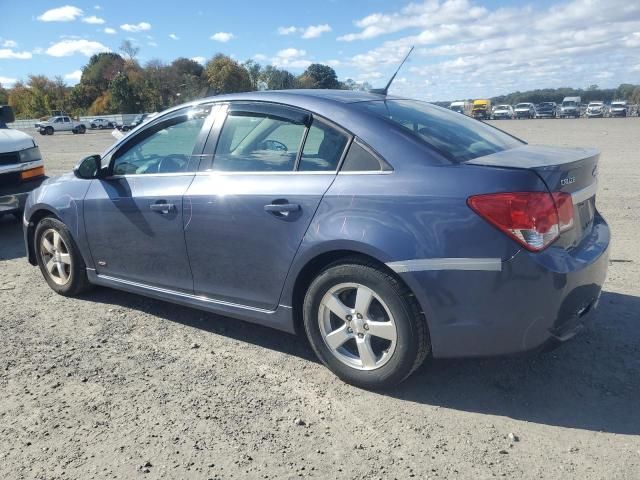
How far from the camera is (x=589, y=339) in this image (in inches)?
145

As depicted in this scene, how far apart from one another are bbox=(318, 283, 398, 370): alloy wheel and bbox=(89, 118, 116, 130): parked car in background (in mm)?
69206

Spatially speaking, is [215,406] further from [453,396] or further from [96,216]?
[96,216]

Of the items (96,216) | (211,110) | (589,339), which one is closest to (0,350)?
(96,216)

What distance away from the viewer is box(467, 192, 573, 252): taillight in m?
2.65

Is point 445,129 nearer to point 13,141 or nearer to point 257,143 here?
point 257,143

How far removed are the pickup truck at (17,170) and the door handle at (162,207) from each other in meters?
4.13

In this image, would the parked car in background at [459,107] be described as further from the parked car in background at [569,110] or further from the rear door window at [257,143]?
the parked car in background at [569,110]

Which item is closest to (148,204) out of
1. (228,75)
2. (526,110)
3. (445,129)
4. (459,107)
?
(445,129)

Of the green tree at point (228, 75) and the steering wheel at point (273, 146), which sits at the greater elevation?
the green tree at point (228, 75)

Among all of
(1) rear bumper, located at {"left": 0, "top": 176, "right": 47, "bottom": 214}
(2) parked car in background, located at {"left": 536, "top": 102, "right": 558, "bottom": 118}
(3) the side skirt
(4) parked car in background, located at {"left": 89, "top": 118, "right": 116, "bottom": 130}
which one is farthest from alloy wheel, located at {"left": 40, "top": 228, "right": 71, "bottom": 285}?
(4) parked car in background, located at {"left": 89, "top": 118, "right": 116, "bottom": 130}

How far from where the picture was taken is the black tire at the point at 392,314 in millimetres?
2920

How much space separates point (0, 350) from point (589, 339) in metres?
4.08

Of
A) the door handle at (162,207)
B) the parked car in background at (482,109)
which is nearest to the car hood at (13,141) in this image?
the door handle at (162,207)

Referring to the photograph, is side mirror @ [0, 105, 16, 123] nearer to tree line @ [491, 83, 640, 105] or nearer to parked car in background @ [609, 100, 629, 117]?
parked car in background @ [609, 100, 629, 117]
